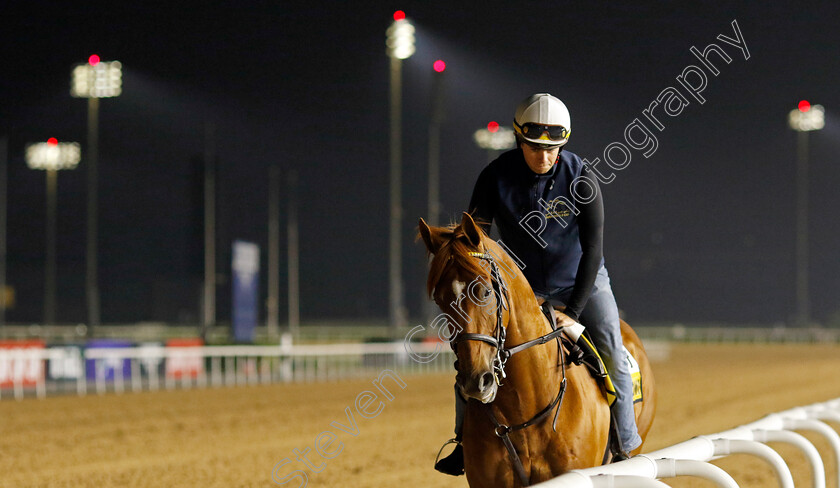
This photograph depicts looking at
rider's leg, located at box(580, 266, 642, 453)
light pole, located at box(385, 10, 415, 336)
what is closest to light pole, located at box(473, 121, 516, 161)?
light pole, located at box(385, 10, 415, 336)

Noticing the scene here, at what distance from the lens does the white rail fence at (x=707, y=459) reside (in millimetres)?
2475

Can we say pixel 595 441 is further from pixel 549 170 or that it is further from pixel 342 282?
pixel 342 282

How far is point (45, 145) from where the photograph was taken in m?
32.3

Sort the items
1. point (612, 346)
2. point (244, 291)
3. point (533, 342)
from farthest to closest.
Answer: point (244, 291), point (612, 346), point (533, 342)

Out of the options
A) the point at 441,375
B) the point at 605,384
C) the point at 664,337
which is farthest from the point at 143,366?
the point at 664,337

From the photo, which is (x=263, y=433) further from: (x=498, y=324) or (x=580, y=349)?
(x=498, y=324)

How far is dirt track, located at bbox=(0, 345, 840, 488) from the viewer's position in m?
7.55

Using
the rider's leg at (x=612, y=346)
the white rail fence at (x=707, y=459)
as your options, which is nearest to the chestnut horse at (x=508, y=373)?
the rider's leg at (x=612, y=346)

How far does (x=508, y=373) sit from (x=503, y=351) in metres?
0.27

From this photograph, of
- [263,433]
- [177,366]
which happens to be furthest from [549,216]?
[177,366]

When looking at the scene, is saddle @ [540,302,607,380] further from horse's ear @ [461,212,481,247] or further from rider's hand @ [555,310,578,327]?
horse's ear @ [461,212,481,247]

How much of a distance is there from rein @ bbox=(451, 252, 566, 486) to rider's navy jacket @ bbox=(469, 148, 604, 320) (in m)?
0.32

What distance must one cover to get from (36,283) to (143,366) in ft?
159

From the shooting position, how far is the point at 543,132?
11.9ft
